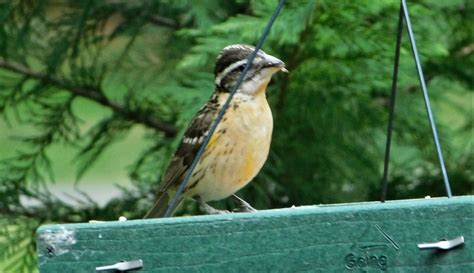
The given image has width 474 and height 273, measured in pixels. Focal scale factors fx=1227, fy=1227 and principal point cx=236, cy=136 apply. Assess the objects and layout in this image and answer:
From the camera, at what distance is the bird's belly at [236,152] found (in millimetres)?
4285

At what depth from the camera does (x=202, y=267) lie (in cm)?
326

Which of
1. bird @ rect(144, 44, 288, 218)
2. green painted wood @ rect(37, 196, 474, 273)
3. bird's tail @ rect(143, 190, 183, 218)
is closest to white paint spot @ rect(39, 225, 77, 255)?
green painted wood @ rect(37, 196, 474, 273)

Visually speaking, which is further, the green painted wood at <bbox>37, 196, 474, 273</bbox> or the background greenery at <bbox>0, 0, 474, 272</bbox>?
the background greenery at <bbox>0, 0, 474, 272</bbox>

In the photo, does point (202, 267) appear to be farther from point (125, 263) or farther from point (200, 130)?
point (200, 130)

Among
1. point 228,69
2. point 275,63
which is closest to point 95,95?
point 228,69

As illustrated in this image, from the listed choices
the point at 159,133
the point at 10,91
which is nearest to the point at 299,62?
the point at 159,133

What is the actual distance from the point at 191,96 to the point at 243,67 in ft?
3.77

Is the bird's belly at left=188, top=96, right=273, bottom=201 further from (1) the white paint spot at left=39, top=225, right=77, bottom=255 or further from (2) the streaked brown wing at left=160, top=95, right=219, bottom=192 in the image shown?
(1) the white paint spot at left=39, top=225, right=77, bottom=255

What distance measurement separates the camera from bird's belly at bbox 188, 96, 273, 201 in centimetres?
429

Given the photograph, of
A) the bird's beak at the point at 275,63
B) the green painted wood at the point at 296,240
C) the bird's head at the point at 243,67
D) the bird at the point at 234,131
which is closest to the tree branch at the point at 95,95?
the bird at the point at 234,131

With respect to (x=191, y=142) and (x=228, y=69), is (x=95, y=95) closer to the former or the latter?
(x=191, y=142)

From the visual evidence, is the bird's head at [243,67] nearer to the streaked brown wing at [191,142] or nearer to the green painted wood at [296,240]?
the streaked brown wing at [191,142]

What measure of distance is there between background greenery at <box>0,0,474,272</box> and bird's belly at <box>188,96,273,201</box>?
38.8 inches

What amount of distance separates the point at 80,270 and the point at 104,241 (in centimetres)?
10
